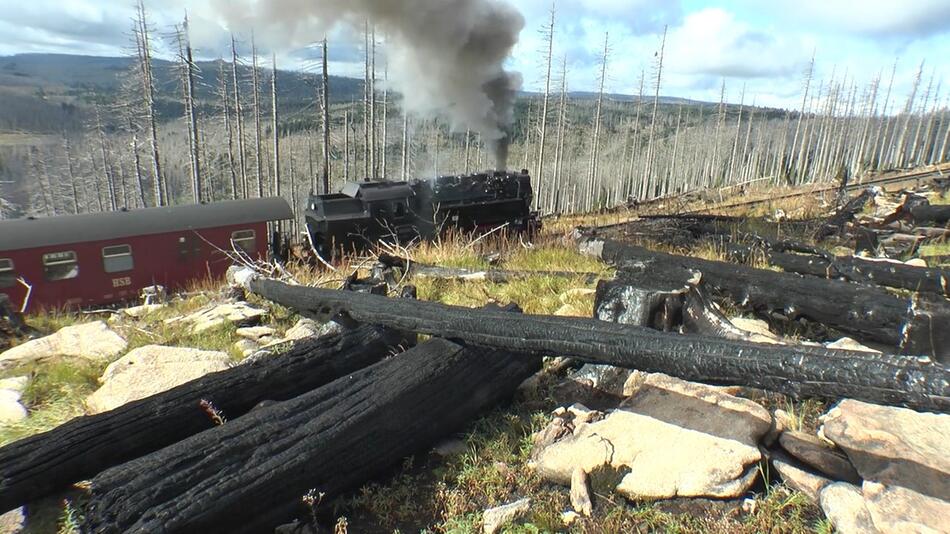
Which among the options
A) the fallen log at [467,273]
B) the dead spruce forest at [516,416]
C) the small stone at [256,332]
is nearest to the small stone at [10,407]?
the dead spruce forest at [516,416]

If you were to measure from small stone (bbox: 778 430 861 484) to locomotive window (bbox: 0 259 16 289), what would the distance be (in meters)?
14.0

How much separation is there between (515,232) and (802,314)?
9363 mm

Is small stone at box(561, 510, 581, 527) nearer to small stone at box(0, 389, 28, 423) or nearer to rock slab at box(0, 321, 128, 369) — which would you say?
small stone at box(0, 389, 28, 423)

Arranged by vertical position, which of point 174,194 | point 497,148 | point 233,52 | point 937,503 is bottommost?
point 174,194

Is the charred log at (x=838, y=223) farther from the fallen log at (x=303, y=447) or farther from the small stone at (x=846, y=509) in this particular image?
the fallen log at (x=303, y=447)

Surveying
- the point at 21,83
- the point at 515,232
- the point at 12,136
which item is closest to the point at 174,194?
the point at 12,136

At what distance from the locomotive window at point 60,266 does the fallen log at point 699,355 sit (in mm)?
11226

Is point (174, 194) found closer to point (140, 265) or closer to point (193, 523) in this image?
point (140, 265)

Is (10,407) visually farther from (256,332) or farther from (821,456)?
(821,456)

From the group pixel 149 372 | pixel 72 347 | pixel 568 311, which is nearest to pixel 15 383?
pixel 72 347

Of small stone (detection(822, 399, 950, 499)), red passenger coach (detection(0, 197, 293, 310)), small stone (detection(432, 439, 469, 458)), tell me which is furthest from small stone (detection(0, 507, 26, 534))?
red passenger coach (detection(0, 197, 293, 310))

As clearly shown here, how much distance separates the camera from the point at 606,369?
365 centimetres

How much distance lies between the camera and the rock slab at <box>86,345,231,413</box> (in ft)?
12.1

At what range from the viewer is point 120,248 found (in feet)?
39.0
